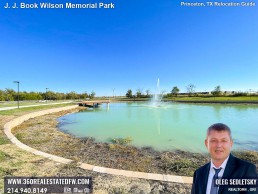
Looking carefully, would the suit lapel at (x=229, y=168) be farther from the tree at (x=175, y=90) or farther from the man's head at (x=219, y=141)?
the tree at (x=175, y=90)

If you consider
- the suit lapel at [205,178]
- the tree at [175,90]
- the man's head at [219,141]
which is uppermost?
the tree at [175,90]

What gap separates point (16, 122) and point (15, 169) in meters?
10.0

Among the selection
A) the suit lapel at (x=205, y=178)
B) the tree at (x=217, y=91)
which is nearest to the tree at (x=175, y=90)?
the tree at (x=217, y=91)

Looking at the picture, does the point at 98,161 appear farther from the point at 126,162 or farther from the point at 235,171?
the point at 235,171

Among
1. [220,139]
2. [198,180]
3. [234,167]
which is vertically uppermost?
[220,139]

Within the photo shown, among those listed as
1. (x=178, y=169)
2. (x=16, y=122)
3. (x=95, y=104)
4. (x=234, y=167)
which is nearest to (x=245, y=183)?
(x=234, y=167)

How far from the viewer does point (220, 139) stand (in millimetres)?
1267

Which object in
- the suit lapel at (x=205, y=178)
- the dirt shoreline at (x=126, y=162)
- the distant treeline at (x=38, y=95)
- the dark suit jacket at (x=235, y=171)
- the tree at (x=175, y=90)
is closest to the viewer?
the dark suit jacket at (x=235, y=171)

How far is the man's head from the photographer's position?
1271 mm

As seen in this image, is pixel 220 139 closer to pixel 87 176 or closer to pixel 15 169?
pixel 87 176

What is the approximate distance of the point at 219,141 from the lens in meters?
1.27

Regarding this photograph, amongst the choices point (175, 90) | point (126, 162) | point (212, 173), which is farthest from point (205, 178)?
point (175, 90)

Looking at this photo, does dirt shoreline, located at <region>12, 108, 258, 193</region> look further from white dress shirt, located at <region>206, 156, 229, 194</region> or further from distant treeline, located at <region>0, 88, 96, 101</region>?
distant treeline, located at <region>0, 88, 96, 101</region>

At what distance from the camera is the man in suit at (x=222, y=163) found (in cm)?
127
